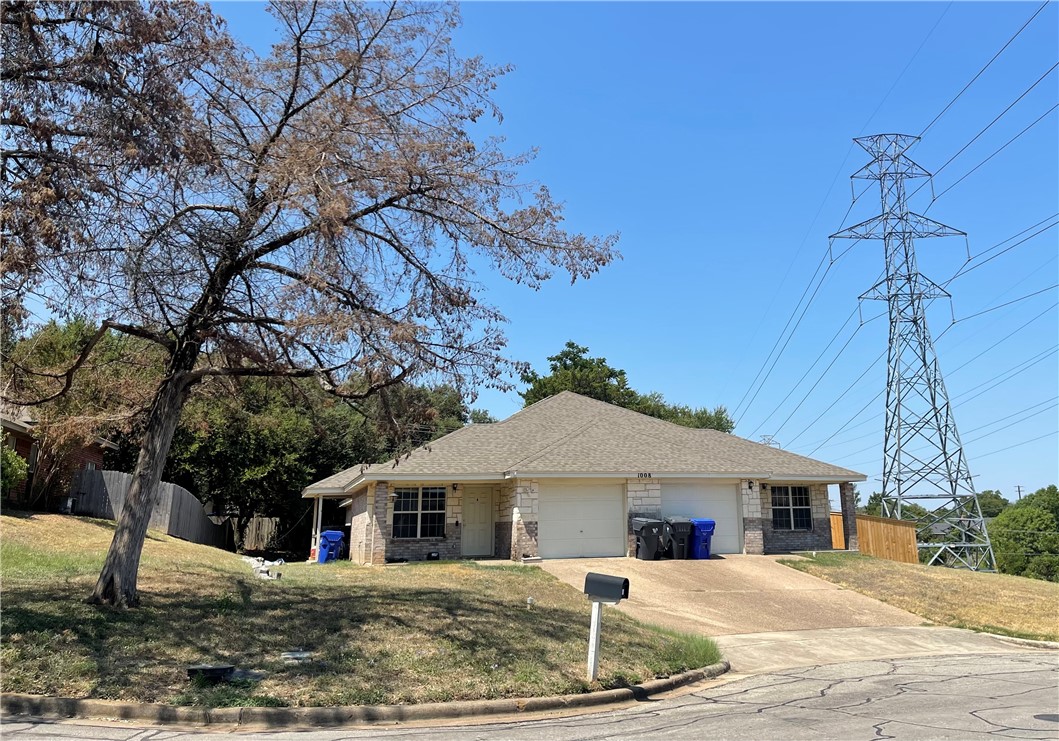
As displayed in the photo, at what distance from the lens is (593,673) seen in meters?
8.52

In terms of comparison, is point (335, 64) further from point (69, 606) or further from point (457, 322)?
point (69, 606)

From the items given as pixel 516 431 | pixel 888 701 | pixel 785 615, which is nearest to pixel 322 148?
pixel 888 701

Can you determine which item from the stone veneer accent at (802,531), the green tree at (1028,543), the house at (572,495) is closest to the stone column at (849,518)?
the house at (572,495)

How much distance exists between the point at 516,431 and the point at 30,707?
19299 mm

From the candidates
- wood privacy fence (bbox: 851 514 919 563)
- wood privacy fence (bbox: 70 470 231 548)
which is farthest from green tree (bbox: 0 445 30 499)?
wood privacy fence (bbox: 851 514 919 563)

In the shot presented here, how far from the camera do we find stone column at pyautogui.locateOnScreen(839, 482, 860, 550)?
82.4ft

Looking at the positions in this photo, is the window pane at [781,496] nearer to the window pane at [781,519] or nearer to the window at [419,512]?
the window pane at [781,519]

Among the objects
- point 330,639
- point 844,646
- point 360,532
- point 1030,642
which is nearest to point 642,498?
point 360,532

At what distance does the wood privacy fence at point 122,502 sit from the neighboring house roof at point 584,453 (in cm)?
478

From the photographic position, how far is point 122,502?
805 inches

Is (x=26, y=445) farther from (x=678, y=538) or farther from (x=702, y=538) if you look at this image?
(x=702, y=538)

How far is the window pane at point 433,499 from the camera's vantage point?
70.6 feet

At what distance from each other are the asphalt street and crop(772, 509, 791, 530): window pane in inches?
555

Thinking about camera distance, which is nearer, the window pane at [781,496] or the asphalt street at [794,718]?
the asphalt street at [794,718]
